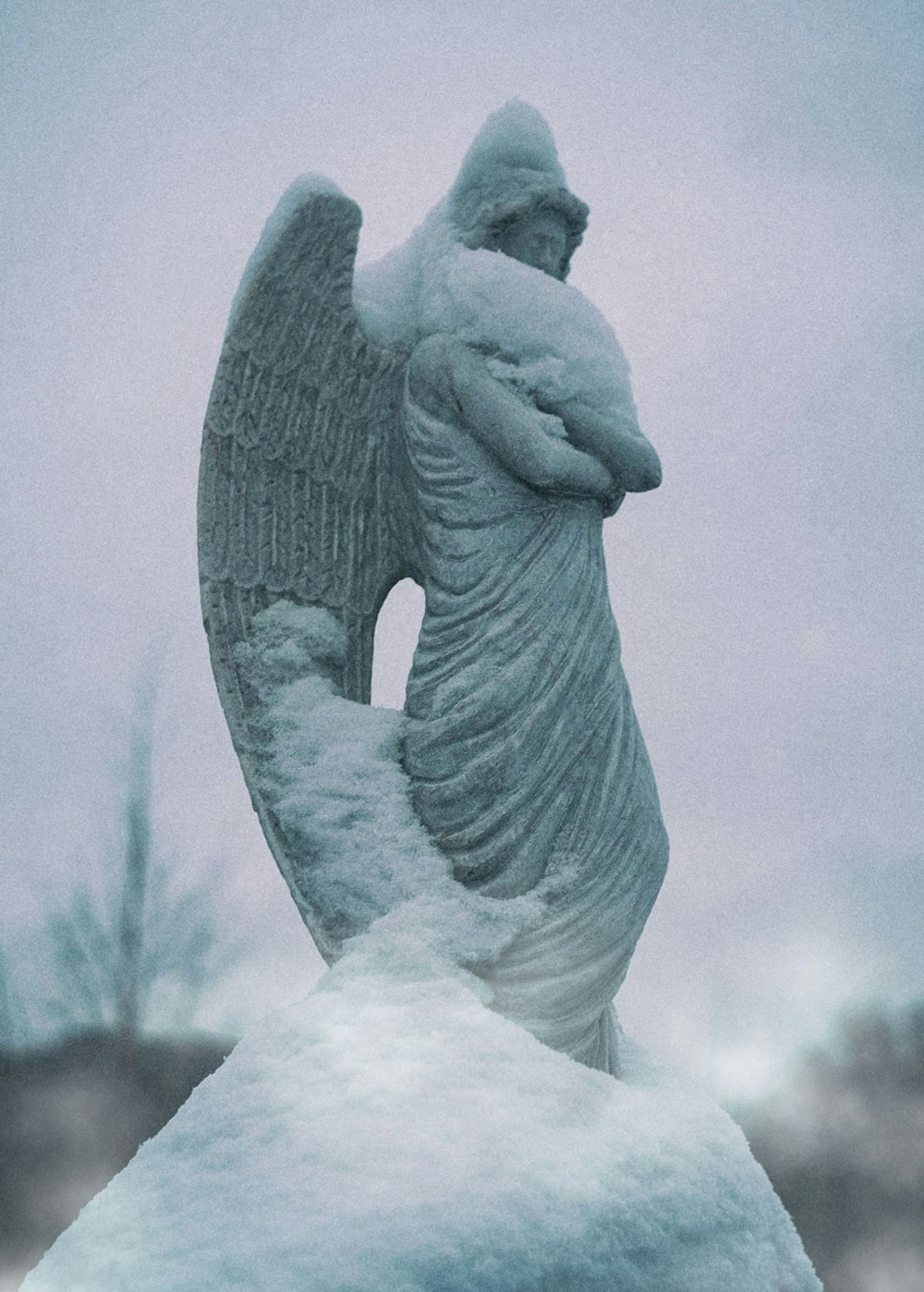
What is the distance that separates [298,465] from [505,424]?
63 centimetres

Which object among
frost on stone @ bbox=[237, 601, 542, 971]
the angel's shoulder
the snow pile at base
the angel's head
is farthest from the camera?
the angel's head

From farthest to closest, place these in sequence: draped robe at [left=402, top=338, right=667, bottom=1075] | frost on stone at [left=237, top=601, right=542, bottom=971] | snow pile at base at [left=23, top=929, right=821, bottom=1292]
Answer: draped robe at [left=402, top=338, right=667, bottom=1075] < frost on stone at [left=237, top=601, right=542, bottom=971] < snow pile at base at [left=23, top=929, right=821, bottom=1292]

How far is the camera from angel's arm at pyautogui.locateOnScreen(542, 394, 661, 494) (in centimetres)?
374

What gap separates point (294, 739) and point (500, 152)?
1.77 metres

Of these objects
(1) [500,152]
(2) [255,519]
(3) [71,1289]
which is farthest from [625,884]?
(1) [500,152]

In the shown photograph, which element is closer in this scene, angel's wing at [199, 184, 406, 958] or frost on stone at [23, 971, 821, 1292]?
frost on stone at [23, 971, 821, 1292]

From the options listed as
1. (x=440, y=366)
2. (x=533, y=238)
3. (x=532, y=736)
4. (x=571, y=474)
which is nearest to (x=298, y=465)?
(x=440, y=366)

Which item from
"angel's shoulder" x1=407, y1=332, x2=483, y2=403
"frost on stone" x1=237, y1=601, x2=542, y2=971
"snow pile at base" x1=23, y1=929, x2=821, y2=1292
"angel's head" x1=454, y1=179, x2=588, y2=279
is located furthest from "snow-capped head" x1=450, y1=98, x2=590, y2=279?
"snow pile at base" x1=23, y1=929, x2=821, y2=1292

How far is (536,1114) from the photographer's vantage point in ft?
9.30

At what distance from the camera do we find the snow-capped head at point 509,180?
3.89m

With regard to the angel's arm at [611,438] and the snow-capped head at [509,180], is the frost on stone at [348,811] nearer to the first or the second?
the angel's arm at [611,438]

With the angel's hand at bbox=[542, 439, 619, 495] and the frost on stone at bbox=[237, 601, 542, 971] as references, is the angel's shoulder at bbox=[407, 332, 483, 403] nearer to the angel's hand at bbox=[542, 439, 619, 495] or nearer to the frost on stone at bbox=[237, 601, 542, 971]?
the angel's hand at bbox=[542, 439, 619, 495]

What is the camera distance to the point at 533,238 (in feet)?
12.9

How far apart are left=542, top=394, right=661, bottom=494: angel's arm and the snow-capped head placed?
1.94ft
